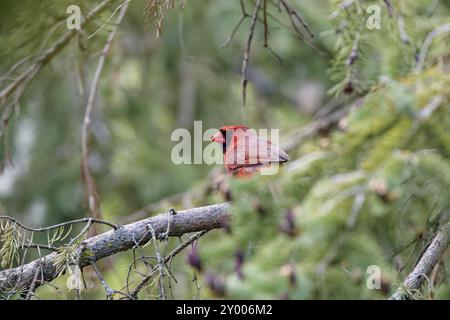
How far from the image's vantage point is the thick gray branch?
2.33m

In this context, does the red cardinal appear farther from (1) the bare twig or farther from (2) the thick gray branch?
(1) the bare twig

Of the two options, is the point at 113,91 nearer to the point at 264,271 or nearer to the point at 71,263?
the point at 71,263

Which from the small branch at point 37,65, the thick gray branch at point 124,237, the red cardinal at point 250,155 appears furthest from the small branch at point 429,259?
the small branch at point 37,65

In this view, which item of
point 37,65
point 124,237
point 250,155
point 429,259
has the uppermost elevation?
point 37,65

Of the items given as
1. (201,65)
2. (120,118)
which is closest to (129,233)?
(120,118)

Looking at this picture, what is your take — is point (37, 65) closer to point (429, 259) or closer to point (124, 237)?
point (124, 237)

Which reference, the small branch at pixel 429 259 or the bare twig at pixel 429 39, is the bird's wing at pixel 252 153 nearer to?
the bare twig at pixel 429 39

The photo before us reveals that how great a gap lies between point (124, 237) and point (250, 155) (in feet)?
3.00

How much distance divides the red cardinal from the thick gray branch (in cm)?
49

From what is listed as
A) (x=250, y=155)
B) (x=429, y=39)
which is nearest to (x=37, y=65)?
(x=250, y=155)

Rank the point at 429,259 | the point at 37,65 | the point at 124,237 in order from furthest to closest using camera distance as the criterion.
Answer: the point at 37,65 < the point at 124,237 < the point at 429,259

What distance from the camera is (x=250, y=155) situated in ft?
10.5

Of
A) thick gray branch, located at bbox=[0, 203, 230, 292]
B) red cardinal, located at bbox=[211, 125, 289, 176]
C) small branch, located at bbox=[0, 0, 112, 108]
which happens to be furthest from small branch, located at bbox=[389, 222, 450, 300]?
small branch, located at bbox=[0, 0, 112, 108]

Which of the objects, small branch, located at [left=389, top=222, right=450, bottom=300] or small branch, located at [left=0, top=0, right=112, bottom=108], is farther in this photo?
small branch, located at [left=0, top=0, right=112, bottom=108]
